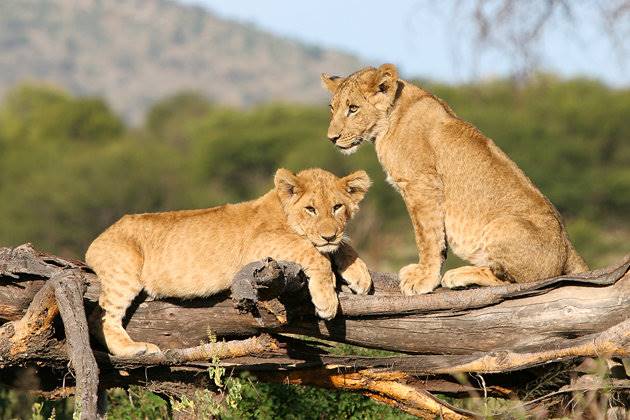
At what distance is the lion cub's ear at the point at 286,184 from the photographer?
586 centimetres

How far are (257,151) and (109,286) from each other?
111 ft

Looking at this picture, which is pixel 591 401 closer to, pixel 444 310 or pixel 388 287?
pixel 444 310

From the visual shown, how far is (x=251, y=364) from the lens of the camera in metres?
6.06

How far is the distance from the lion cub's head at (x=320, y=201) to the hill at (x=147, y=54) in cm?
12955

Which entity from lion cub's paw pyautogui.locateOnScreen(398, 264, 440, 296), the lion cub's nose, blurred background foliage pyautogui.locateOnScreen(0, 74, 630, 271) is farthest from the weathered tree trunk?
blurred background foliage pyautogui.locateOnScreen(0, 74, 630, 271)

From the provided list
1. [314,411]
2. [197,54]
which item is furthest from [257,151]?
[197,54]

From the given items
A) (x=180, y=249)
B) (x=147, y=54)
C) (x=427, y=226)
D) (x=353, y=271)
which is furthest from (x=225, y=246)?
(x=147, y=54)

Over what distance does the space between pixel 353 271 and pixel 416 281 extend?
42 centimetres

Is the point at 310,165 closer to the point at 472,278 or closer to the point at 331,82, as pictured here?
the point at 331,82

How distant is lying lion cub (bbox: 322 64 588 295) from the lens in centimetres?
591

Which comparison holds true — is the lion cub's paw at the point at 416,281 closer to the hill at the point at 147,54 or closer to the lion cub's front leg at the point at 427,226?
the lion cub's front leg at the point at 427,226

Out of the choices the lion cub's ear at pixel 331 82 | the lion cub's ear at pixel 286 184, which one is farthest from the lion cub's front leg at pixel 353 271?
the lion cub's ear at pixel 331 82

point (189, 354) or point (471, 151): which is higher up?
point (471, 151)

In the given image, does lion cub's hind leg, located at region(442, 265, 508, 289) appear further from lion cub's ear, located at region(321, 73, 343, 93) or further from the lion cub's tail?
lion cub's ear, located at region(321, 73, 343, 93)
